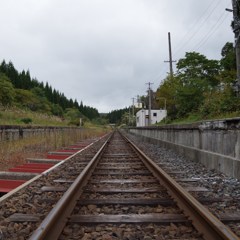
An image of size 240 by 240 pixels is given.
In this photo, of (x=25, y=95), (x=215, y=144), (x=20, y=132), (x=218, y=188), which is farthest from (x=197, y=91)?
(x=25, y=95)

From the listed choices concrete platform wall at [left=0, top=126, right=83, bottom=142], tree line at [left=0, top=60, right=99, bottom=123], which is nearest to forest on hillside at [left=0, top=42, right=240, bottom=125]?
tree line at [left=0, top=60, right=99, bottom=123]

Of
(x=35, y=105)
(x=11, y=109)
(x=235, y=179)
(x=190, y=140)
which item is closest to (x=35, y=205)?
(x=235, y=179)

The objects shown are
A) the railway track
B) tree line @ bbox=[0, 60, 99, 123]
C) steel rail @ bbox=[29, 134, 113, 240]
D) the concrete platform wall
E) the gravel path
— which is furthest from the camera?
tree line @ bbox=[0, 60, 99, 123]

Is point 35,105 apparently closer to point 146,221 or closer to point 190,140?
point 190,140

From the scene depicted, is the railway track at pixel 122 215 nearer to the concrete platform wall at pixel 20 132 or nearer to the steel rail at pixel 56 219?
the steel rail at pixel 56 219

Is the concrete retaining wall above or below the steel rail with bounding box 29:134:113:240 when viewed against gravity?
above

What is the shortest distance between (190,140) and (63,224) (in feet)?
26.6

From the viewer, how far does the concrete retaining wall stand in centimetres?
683

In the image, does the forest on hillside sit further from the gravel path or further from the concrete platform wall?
the concrete platform wall

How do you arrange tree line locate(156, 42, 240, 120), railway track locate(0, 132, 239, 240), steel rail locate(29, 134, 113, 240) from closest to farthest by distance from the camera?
steel rail locate(29, 134, 113, 240)
railway track locate(0, 132, 239, 240)
tree line locate(156, 42, 240, 120)

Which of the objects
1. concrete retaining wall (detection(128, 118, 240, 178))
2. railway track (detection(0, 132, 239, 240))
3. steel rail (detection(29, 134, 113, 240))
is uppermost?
concrete retaining wall (detection(128, 118, 240, 178))

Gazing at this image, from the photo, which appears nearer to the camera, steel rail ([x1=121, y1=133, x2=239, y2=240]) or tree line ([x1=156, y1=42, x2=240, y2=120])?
steel rail ([x1=121, y1=133, x2=239, y2=240])

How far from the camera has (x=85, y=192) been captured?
17.5 feet

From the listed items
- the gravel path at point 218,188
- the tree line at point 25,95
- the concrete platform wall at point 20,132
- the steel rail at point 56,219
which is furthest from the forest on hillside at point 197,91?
the steel rail at point 56,219
